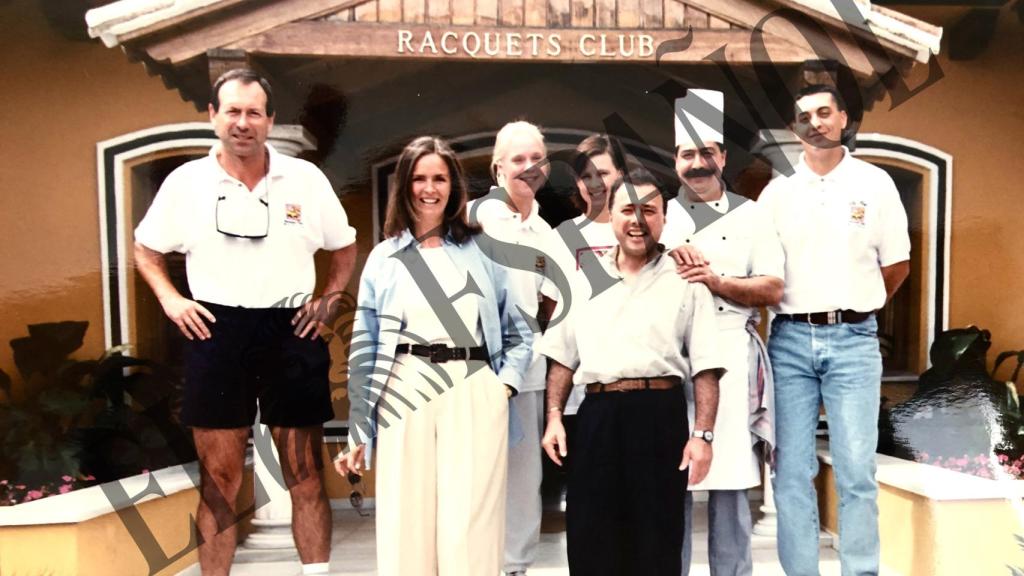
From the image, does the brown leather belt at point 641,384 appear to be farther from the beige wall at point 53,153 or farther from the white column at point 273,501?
the beige wall at point 53,153

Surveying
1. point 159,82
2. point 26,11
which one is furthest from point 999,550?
point 26,11

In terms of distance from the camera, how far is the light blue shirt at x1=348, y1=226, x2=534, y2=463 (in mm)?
3285

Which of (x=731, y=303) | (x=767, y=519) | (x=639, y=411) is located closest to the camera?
(x=639, y=411)

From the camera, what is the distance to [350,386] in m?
3.37

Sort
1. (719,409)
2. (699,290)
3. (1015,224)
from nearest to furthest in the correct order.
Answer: (699,290), (719,409), (1015,224)

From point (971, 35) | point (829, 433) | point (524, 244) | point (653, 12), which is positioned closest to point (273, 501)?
point (524, 244)

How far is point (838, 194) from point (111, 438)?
11.0ft

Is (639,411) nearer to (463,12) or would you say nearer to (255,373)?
(255,373)

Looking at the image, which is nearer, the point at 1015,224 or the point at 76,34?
the point at 76,34

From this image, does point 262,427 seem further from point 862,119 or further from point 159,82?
point 862,119

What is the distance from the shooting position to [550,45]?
3775mm

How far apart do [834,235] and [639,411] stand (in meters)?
1.31

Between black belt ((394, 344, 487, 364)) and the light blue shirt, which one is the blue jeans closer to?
the light blue shirt

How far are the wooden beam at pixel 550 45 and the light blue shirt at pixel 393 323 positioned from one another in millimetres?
879
